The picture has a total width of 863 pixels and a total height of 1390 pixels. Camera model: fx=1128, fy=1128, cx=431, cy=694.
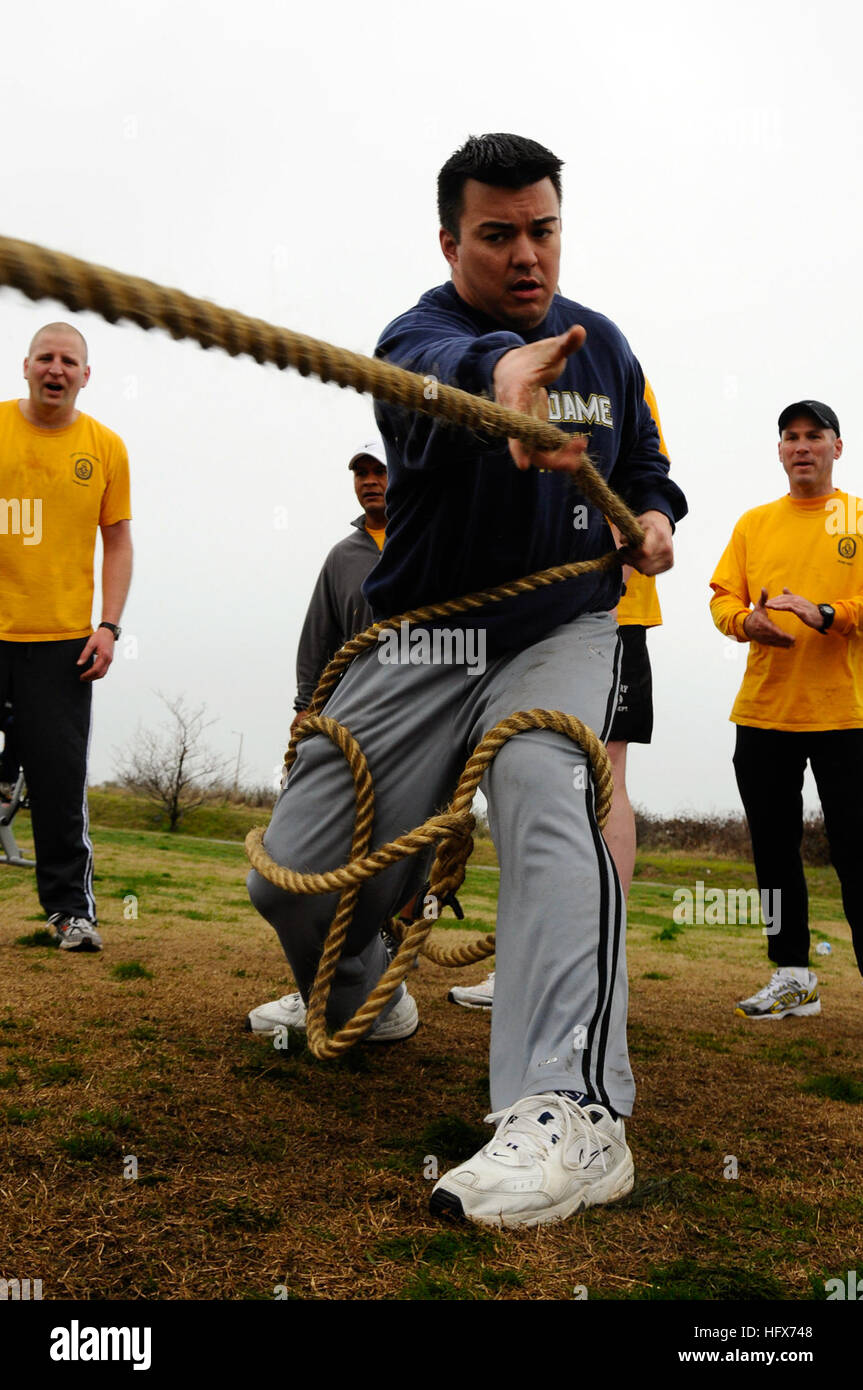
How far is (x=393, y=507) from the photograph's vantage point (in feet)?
8.98

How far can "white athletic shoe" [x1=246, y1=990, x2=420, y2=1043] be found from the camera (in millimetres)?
3199

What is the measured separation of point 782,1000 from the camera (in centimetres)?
418

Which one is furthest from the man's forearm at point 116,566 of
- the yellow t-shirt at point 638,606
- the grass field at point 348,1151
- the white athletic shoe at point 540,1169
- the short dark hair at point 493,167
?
the white athletic shoe at point 540,1169

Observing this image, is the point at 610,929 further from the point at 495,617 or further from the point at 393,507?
the point at 393,507

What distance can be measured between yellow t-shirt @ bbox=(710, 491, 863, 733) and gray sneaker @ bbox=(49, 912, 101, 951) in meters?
2.61

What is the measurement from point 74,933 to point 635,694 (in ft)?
7.46

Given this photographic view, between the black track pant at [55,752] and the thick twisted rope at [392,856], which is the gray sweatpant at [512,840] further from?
the black track pant at [55,752]

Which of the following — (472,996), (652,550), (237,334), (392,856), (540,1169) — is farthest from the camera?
(472,996)

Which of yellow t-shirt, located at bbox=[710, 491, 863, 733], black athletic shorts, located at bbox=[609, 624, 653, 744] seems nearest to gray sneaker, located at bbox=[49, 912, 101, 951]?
black athletic shorts, located at bbox=[609, 624, 653, 744]

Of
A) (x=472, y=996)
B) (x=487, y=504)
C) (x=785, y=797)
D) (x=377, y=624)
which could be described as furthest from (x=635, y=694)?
(x=487, y=504)

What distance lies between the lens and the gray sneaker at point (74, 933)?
425cm

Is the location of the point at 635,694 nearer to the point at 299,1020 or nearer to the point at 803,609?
the point at 803,609

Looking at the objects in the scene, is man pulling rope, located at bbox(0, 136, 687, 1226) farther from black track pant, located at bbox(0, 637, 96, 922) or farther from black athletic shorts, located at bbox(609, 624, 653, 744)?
black track pant, located at bbox(0, 637, 96, 922)

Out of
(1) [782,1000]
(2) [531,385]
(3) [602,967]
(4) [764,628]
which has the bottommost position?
(1) [782,1000]
